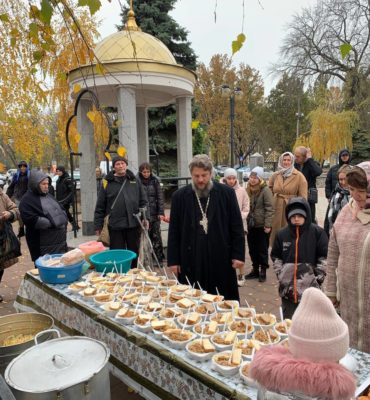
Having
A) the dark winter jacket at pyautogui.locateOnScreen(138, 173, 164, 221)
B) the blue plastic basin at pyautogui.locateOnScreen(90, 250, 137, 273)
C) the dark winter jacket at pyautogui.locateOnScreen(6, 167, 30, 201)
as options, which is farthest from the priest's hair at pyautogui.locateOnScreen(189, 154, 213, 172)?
the dark winter jacket at pyautogui.locateOnScreen(6, 167, 30, 201)

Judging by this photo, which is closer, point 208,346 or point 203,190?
point 208,346

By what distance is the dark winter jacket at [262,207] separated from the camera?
18.2ft

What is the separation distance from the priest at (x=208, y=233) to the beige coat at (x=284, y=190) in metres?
2.26

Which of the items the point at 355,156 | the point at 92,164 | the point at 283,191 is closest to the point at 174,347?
the point at 283,191

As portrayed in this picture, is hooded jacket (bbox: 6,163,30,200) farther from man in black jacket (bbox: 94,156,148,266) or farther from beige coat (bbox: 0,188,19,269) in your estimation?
man in black jacket (bbox: 94,156,148,266)

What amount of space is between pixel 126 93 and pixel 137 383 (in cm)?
611

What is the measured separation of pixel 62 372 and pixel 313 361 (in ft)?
4.64

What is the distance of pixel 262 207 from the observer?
5609mm

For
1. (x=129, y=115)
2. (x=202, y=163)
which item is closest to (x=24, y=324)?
(x=202, y=163)

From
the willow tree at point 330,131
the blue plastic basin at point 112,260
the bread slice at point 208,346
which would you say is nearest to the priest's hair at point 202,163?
the blue plastic basin at point 112,260

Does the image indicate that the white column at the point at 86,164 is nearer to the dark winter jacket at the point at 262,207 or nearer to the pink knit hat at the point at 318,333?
the dark winter jacket at the point at 262,207

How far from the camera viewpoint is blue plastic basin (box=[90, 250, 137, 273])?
3.71 meters

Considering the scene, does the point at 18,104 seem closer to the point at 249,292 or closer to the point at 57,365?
the point at 249,292

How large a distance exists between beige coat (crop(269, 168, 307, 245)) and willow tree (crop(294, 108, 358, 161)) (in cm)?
2176
